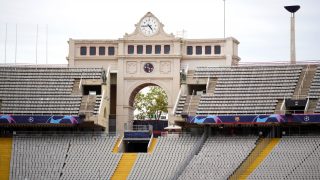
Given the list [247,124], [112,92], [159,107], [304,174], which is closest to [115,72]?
[112,92]

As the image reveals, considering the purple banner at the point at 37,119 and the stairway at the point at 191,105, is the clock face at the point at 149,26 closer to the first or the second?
the stairway at the point at 191,105

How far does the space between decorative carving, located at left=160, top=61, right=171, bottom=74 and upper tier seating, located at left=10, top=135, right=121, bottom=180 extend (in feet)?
27.0

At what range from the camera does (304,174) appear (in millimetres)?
72688

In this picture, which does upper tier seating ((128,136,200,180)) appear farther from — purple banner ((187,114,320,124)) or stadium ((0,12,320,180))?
purple banner ((187,114,320,124))

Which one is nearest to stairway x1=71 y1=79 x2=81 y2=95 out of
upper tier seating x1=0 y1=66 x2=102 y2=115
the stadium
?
the stadium

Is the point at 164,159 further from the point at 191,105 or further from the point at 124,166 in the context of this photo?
the point at 191,105

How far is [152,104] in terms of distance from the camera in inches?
5054

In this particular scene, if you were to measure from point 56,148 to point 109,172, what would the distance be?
6.24 m

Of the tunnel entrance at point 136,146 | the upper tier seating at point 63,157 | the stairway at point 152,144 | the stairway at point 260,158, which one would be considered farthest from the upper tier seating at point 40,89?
the stairway at point 260,158

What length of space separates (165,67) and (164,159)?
11512 mm

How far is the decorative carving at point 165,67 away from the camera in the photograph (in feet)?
289

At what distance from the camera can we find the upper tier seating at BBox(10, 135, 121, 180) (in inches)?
3081

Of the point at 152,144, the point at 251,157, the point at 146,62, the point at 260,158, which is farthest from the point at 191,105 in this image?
the point at 260,158

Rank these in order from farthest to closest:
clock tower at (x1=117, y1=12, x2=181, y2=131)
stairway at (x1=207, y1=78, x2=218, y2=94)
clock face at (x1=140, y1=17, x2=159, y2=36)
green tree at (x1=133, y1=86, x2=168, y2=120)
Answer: green tree at (x1=133, y1=86, x2=168, y2=120)
clock face at (x1=140, y1=17, x2=159, y2=36)
clock tower at (x1=117, y1=12, x2=181, y2=131)
stairway at (x1=207, y1=78, x2=218, y2=94)
